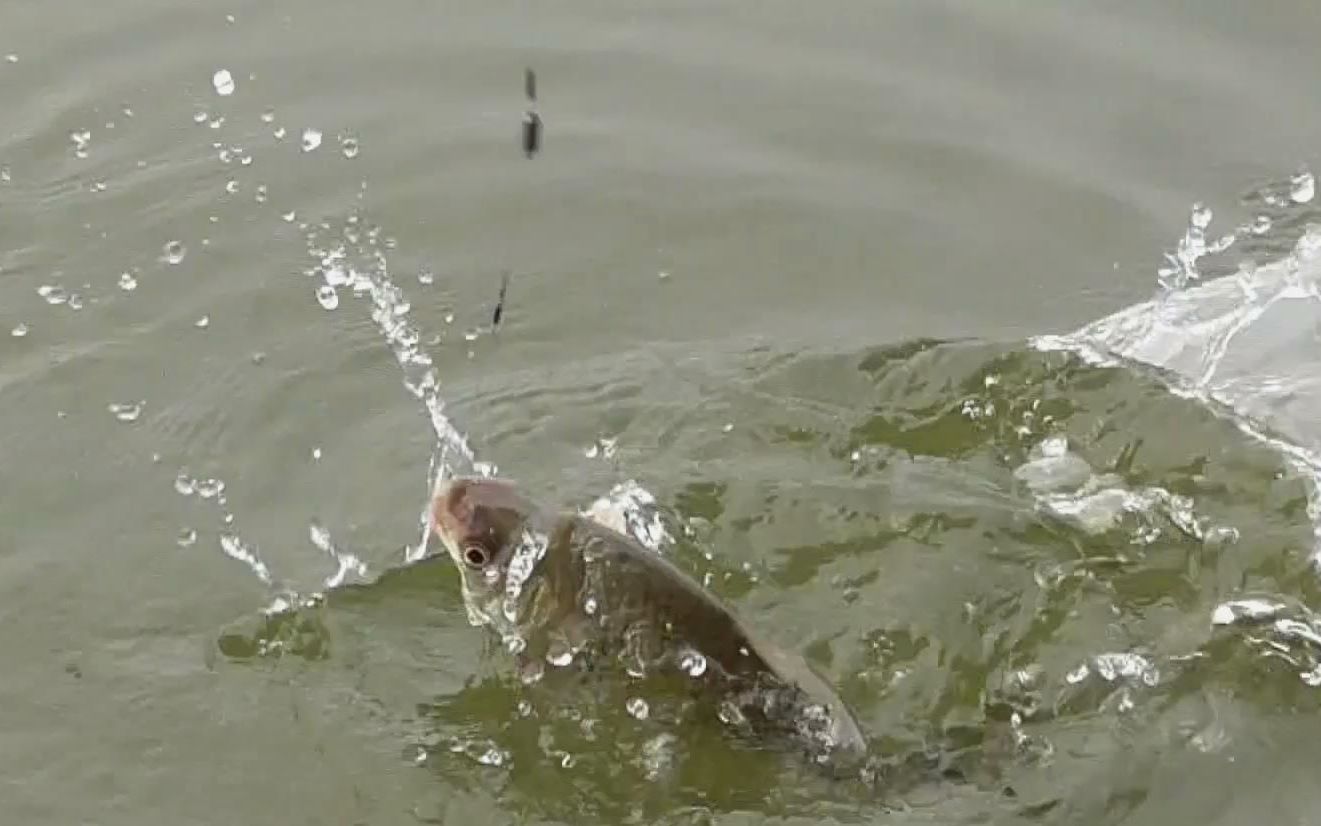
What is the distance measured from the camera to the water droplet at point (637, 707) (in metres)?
4.35

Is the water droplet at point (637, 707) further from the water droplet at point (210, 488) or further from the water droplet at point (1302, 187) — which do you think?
the water droplet at point (1302, 187)

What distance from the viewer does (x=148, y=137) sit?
6.34 meters

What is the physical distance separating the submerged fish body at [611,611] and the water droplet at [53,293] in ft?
6.19

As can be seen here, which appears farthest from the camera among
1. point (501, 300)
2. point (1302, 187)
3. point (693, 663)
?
point (1302, 187)

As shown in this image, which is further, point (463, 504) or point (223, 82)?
point (223, 82)

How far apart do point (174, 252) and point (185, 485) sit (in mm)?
1074

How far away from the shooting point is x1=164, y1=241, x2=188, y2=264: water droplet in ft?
19.3

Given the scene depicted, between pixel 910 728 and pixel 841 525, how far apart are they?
70 cm

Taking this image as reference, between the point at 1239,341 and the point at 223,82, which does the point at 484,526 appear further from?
the point at 223,82

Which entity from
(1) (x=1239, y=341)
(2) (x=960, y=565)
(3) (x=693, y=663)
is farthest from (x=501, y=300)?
(1) (x=1239, y=341)

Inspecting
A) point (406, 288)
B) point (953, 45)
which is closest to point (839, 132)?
point (953, 45)

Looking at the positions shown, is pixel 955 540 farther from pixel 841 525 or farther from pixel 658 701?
pixel 658 701

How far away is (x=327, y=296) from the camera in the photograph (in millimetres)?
5816

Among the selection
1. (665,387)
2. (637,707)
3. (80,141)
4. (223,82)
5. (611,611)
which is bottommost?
(637,707)
